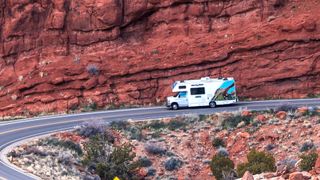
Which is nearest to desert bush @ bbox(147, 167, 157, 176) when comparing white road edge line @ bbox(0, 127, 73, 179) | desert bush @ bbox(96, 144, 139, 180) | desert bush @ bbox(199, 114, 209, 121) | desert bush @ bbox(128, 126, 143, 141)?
desert bush @ bbox(96, 144, 139, 180)

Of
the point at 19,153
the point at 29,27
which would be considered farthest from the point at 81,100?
the point at 19,153

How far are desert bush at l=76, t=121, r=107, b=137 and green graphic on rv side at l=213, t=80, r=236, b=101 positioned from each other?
35.2 ft

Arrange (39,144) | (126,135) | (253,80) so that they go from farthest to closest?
1. (253,80)
2. (126,135)
3. (39,144)

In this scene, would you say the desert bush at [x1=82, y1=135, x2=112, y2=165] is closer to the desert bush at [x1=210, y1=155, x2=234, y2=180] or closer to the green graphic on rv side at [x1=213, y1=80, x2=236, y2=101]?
the desert bush at [x1=210, y1=155, x2=234, y2=180]

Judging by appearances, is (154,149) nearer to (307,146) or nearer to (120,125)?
(120,125)

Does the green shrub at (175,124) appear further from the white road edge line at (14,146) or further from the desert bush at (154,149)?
the white road edge line at (14,146)

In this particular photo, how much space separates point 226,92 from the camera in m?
46.5

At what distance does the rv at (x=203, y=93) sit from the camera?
46500 millimetres

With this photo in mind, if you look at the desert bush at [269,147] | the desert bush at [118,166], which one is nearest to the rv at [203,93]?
the desert bush at [269,147]

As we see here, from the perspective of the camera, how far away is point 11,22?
2058 inches

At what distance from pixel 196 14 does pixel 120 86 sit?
8.49 meters

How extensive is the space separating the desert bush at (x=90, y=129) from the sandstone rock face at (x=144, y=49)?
33.8ft

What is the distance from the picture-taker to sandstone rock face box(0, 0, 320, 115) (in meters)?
49.1

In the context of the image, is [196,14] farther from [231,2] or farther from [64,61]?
[64,61]
